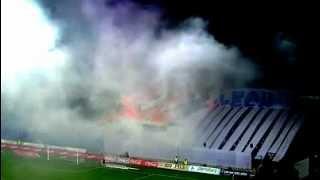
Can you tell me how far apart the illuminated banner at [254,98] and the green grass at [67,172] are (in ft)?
1.02

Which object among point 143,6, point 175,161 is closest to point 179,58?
point 143,6

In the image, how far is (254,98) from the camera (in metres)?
2.37

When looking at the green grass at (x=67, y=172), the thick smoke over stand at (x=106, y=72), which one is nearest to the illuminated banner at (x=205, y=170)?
the green grass at (x=67, y=172)

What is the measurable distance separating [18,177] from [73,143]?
39 centimetres

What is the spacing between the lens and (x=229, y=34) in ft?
Answer: 7.81

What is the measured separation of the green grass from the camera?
8.30 ft

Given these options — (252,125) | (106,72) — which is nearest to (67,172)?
(106,72)

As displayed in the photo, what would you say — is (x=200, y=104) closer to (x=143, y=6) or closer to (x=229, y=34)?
(x=229, y=34)

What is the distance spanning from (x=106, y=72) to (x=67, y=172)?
51 cm

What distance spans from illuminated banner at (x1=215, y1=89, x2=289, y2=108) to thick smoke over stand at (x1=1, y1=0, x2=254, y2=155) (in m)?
0.04

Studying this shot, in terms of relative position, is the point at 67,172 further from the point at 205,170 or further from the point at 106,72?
the point at 205,170

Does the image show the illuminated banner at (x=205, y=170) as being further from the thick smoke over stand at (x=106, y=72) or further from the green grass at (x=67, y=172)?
the thick smoke over stand at (x=106, y=72)

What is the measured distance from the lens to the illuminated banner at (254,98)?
2.32 metres

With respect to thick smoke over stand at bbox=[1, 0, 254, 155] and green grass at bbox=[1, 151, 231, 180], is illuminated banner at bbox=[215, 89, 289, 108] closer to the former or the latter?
thick smoke over stand at bbox=[1, 0, 254, 155]
